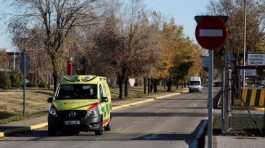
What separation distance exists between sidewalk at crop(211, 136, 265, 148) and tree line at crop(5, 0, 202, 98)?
947 inches

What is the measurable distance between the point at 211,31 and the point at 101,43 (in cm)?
5154

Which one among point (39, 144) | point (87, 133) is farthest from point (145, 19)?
point (39, 144)

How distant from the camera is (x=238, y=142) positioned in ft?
60.4

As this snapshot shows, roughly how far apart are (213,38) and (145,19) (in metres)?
55.7

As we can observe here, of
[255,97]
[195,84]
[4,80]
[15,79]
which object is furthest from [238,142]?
[195,84]

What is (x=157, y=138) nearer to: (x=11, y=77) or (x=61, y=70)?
(x=61, y=70)

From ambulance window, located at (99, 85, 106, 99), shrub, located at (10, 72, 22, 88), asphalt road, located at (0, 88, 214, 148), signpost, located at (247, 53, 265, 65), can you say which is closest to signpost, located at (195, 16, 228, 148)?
asphalt road, located at (0, 88, 214, 148)

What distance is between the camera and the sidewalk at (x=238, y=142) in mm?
17406

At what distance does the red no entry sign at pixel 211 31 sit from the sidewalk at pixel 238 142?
19.3 ft

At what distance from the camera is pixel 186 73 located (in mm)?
100562

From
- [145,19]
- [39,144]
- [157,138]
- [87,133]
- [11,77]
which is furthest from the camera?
[11,77]

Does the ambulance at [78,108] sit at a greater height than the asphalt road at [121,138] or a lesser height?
greater

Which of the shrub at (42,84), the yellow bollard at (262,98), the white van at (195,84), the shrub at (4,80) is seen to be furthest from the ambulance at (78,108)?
the white van at (195,84)

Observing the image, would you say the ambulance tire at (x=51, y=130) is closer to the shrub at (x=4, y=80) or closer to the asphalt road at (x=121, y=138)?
the asphalt road at (x=121, y=138)
